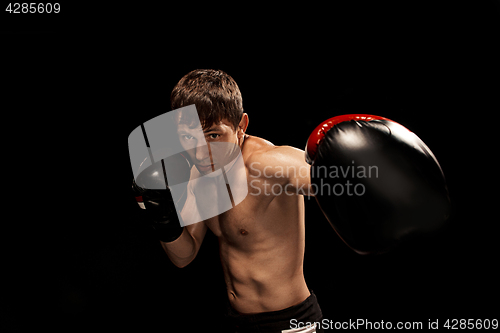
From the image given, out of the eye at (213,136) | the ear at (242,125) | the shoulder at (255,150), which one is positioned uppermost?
the ear at (242,125)

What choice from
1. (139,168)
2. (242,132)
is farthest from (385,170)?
(139,168)

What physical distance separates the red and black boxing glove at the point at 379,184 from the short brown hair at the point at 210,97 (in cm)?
44

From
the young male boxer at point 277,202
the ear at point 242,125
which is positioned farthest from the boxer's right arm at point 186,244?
the ear at point 242,125

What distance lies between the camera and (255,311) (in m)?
1.38

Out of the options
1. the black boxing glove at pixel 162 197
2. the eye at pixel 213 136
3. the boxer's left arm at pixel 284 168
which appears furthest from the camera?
the black boxing glove at pixel 162 197

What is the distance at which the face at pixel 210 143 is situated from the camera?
3.89ft

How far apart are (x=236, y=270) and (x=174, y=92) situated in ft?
2.49

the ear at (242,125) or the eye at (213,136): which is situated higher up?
the ear at (242,125)

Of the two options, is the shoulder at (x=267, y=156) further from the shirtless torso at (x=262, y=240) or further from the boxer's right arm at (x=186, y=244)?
the boxer's right arm at (x=186, y=244)

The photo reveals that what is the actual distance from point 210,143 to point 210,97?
164 mm

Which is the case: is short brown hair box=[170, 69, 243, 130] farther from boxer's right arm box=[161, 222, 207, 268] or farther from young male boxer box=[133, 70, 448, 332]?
boxer's right arm box=[161, 222, 207, 268]

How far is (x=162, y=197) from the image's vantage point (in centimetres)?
130
